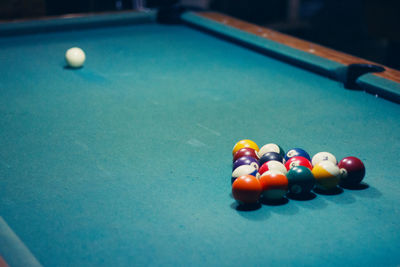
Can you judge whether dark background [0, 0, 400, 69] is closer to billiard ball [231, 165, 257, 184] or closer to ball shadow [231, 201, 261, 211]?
billiard ball [231, 165, 257, 184]

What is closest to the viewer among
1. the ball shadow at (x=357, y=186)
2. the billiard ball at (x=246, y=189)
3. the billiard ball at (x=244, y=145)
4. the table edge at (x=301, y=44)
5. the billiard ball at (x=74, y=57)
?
the billiard ball at (x=246, y=189)

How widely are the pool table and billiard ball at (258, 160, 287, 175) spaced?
16 cm

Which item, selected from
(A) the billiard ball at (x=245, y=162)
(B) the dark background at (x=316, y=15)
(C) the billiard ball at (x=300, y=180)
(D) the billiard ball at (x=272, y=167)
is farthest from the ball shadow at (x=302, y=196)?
(B) the dark background at (x=316, y=15)

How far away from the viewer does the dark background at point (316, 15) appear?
6.21 m

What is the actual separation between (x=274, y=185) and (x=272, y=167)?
17 cm

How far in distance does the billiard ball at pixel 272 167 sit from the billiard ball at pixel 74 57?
7.29 feet

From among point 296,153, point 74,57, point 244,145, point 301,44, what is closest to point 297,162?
point 296,153

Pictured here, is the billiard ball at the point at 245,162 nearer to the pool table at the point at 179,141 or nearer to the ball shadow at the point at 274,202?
the pool table at the point at 179,141

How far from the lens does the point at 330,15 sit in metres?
9.44

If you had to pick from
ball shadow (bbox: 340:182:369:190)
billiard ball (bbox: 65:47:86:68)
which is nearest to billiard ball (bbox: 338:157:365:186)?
ball shadow (bbox: 340:182:369:190)

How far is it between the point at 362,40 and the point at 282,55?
4639mm

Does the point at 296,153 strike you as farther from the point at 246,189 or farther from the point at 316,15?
the point at 316,15

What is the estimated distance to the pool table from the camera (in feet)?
6.48

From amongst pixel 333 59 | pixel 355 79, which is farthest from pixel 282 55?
pixel 355 79
